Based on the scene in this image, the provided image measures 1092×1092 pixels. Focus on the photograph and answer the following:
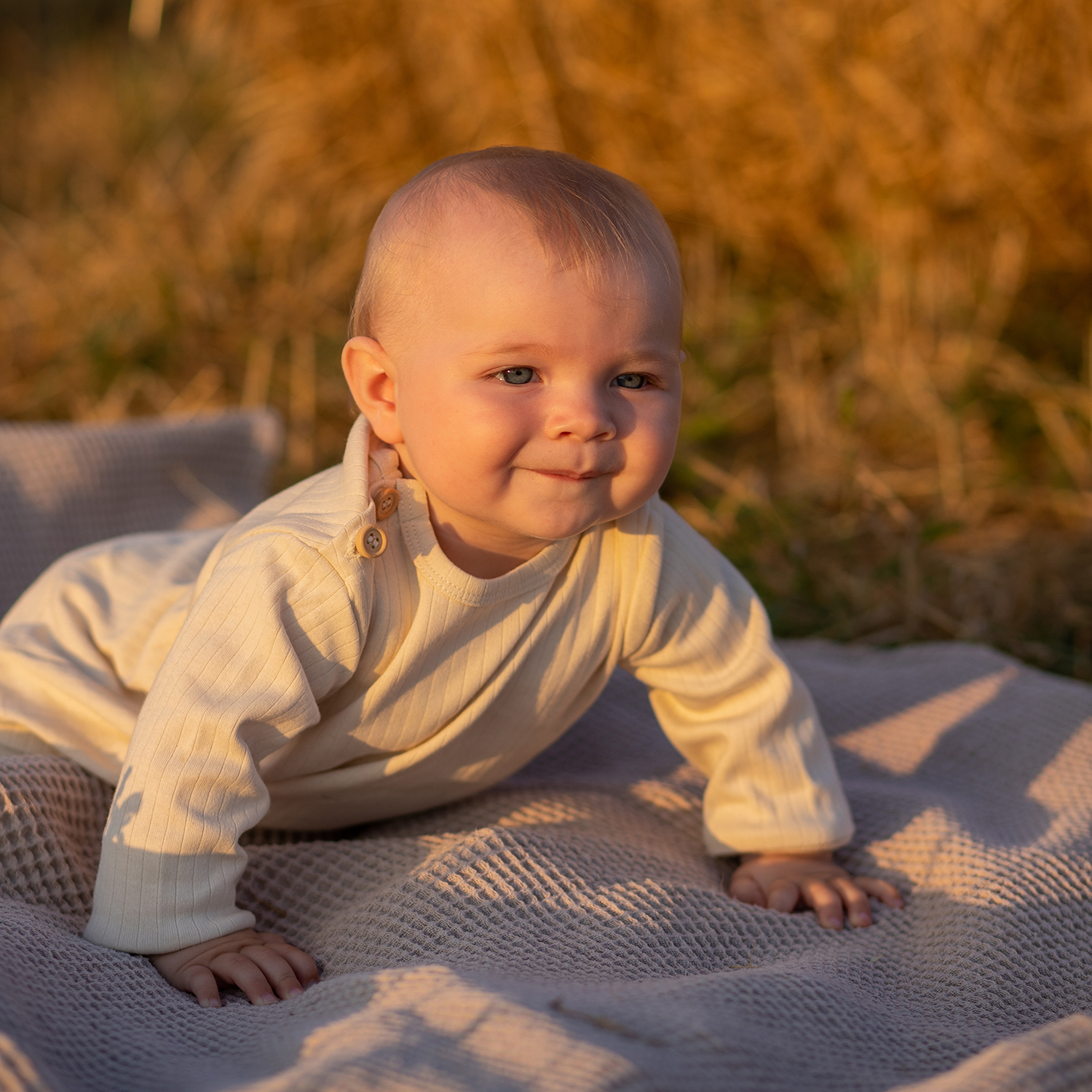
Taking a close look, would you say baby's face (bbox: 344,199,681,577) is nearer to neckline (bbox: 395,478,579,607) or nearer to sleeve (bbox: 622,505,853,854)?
neckline (bbox: 395,478,579,607)

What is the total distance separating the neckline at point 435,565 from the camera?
103 cm

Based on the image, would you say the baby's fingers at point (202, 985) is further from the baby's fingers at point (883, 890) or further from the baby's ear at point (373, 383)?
the baby's fingers at point (883, 890)

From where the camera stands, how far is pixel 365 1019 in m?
0.76

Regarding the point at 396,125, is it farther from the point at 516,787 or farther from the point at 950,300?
the point at 516,787

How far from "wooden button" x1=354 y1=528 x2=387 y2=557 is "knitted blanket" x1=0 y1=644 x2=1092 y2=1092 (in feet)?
0.84

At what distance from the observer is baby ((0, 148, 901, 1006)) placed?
941 mm

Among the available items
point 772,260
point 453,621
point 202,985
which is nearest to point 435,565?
point 453,621

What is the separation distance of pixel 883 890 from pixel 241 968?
0.58 metres

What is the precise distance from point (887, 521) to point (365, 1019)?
1503 millimetres

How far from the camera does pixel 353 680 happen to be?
1.06 metres

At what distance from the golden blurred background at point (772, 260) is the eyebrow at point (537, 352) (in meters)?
0.95

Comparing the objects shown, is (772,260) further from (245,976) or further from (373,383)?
(245,976)

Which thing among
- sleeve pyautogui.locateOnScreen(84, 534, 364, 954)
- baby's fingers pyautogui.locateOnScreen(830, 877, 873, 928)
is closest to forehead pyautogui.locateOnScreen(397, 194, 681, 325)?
sleeve pyautogui.locateOnScreen(84, 534, 364, 954)

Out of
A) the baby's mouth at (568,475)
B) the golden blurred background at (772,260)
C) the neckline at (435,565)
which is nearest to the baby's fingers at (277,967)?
the neckline at (435,565)
